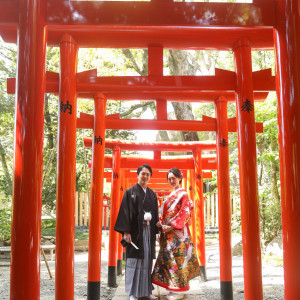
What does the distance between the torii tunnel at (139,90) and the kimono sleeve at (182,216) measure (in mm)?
600

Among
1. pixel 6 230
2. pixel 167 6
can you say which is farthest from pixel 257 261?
pixel 6 230

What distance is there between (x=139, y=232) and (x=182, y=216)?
0.64m

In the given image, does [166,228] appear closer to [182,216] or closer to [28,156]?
[182,216]

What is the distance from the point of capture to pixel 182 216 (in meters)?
5.35

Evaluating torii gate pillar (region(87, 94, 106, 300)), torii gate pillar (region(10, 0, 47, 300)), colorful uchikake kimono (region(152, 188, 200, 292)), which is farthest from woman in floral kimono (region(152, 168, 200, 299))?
torii gate pillar (region(10, 0, 47, 300))

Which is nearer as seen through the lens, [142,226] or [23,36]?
[23,36]

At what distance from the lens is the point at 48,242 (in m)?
13.6

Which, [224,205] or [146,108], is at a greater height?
[146,108]

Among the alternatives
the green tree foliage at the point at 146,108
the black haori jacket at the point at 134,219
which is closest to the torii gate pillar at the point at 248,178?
the black haori jacket at the point at 134,219

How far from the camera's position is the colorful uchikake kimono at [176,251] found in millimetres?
5273

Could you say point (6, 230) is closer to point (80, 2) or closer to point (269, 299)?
point (269, 299)

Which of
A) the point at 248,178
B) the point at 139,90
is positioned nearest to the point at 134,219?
the point at 139,90

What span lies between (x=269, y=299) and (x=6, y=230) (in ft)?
27.6

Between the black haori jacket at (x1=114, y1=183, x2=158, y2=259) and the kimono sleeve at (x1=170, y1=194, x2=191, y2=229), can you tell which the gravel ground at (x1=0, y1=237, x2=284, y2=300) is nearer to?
the black haori jacket at (x1=114, y1=183, x2=158, y2=259)
